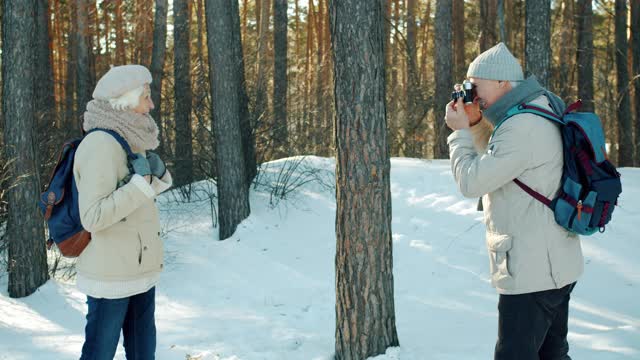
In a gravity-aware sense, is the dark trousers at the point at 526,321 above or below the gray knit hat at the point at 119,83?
below

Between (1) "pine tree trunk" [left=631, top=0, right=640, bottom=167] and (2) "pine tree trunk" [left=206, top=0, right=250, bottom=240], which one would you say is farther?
(1) "pine tree trunk" [left=631, top=0, right=640, bottom=167]

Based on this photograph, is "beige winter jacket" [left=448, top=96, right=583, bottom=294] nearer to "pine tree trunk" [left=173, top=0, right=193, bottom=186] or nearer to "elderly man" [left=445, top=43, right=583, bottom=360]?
"elderly man" [left=445, top=43, right=583, bottom=360]

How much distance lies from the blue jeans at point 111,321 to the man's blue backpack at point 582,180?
2071mm

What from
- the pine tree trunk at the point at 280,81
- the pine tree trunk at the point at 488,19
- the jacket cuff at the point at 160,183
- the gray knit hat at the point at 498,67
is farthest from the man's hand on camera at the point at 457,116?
the pine tree trunk at the point at 488,19

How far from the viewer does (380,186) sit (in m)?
4.66

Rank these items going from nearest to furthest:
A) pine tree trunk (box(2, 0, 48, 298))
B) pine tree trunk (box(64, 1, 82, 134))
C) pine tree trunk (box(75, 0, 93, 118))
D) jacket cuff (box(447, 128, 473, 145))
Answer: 1. jacket cuff (box(447, 128, 473, 145))
2. pine tree trunk (box(2, 0, 48, 298))
3. pine tree trunk (box(64, 1, 82, 134))
4. pine tree trunk (box(75, 0, 93, 118))

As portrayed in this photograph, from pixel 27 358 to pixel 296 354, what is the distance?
2.20m

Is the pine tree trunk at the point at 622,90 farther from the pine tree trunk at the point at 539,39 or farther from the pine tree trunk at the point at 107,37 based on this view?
the pine tree trunk at the point at 107,37

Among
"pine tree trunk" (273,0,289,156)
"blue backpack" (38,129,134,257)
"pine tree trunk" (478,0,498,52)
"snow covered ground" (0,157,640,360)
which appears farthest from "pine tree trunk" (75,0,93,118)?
"blue backpack" (38,129,134,257)

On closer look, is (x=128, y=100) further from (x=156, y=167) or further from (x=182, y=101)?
(x=182, y=101)

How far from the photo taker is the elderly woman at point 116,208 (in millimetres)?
3385

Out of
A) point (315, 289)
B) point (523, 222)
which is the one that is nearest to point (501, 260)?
point (523, 222)

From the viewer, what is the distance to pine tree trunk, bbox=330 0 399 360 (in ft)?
15.1

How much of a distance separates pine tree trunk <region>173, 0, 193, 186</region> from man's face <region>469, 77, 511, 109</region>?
7.76 meters
